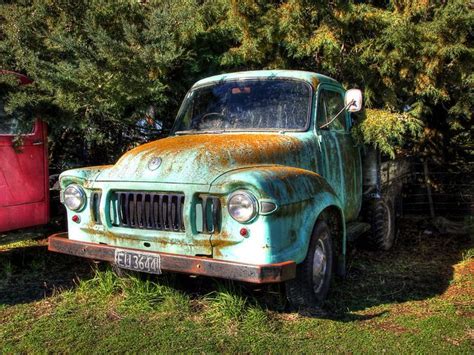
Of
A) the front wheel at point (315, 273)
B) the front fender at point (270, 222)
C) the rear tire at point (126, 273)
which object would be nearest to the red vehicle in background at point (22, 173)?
the rear tire at point (126, 273)

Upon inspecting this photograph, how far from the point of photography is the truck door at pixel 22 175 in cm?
497

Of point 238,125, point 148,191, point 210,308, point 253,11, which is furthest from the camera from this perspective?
point 253,11

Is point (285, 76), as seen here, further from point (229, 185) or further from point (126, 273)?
point (126, 273)

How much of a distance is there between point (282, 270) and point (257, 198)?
50cm

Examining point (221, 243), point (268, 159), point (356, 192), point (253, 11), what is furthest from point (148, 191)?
point (253, 11)

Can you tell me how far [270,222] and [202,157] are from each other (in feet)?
2.60

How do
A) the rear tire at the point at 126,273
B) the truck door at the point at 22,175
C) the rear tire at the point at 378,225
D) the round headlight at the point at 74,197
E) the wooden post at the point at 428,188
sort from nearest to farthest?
the round headlight at the point at 74,197 → the rear tire at the point at 126,273 → the truck door at the point at 22,175 → the rear tire at the point at 378,225 → the wooden post at the point at 428,188

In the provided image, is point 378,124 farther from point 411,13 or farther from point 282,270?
point 282,270

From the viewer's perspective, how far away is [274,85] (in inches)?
193

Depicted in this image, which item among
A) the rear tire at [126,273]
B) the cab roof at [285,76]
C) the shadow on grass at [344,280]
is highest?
the cab roof at [285,76]

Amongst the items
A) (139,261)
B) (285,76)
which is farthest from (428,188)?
(139,261)

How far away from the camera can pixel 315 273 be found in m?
4.08

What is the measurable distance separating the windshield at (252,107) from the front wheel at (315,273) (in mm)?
1139

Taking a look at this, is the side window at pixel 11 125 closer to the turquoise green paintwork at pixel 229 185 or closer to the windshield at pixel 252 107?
the turquoise green paintwork at pixel 229 185
